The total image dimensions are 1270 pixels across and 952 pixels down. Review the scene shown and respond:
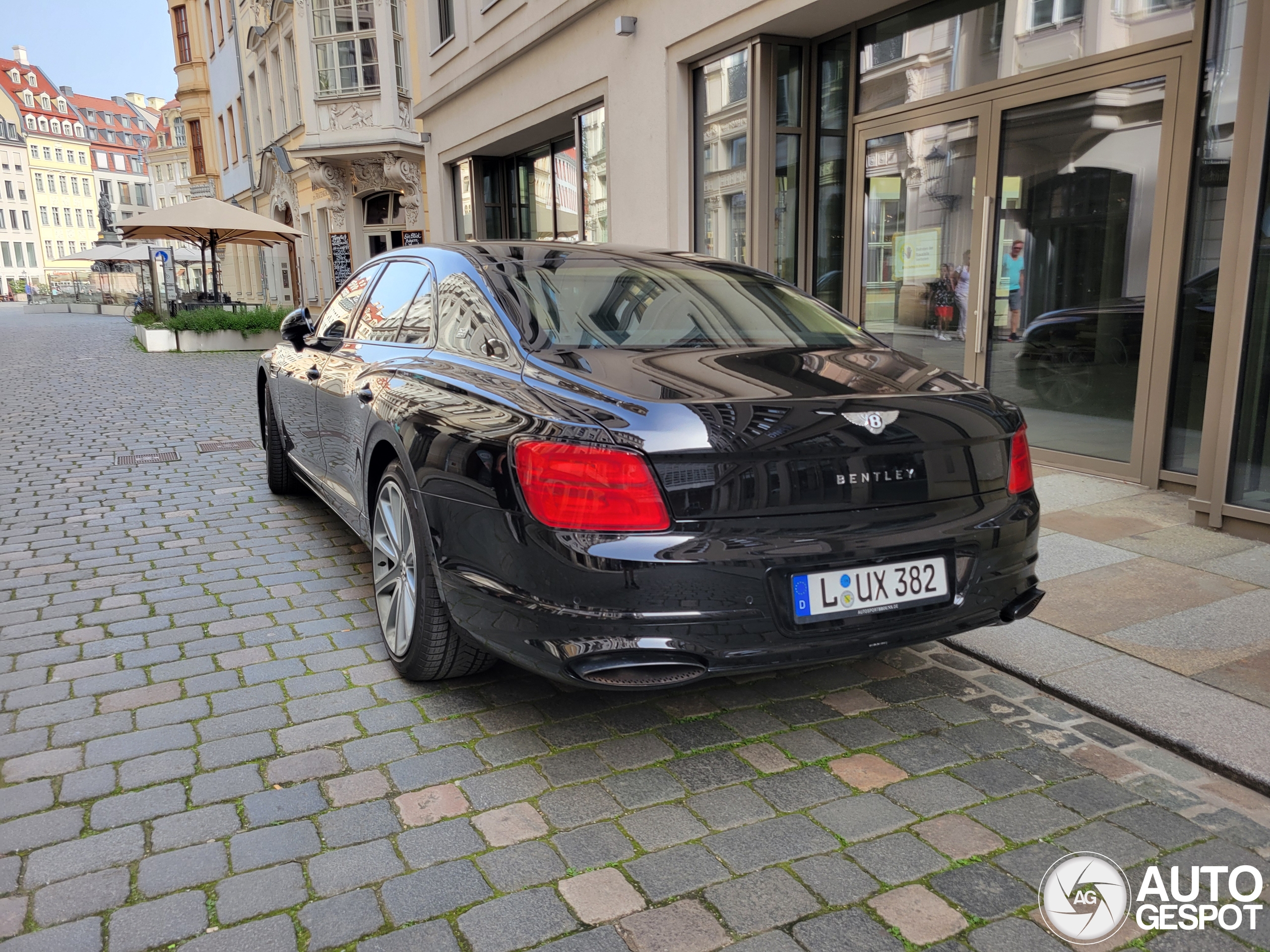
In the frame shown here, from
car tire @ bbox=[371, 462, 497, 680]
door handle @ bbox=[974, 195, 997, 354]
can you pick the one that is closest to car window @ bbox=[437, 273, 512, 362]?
car tire @ bbox=[371, 462, 497, 680]

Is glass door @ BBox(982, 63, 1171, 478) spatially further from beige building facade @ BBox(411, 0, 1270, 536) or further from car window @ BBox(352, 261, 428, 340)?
car window @ BBox(352, 261, 428, 340)

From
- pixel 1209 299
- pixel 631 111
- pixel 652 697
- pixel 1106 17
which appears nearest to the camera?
pixel 652 697

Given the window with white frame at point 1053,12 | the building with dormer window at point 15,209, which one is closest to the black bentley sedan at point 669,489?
the window with white frame at point 1053,12

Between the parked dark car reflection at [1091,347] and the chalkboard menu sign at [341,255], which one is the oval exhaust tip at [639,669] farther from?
the chalkboard menu sign at [341,255]

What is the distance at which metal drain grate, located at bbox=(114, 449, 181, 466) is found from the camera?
7598 mm

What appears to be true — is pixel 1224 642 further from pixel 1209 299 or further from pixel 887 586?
pixel 1209 299

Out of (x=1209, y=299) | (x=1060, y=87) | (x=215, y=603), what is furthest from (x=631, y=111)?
(x=215, y=603)

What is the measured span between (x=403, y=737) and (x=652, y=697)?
840 mm

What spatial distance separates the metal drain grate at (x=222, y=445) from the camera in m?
8.20

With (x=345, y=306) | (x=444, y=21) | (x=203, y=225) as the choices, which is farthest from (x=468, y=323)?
(x=203, y=225)

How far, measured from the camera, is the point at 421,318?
3770 mm

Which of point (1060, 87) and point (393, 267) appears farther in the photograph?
point (1060, 87)

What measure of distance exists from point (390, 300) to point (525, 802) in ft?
8.13

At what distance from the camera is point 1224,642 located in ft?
11.8
